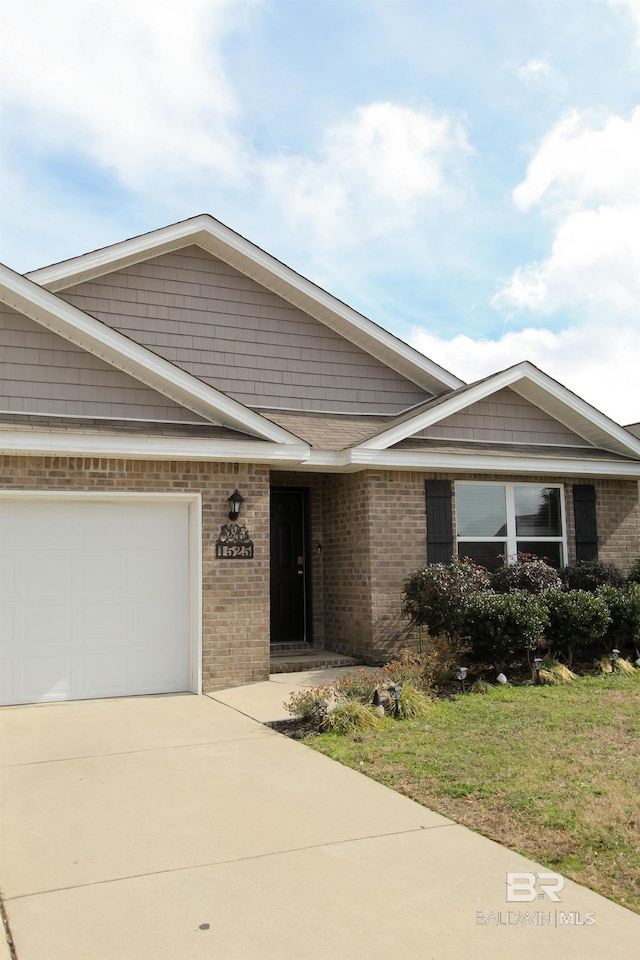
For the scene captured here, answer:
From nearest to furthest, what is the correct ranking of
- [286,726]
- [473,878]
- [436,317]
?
[473,878] → [286,726] → [436,317]

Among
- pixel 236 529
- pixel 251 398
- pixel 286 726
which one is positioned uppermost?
pixel 251 398

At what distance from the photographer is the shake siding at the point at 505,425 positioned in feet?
37.7

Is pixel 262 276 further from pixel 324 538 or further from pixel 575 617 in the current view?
pixel 575 617

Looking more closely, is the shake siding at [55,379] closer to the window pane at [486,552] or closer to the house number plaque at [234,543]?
the house number plaque at [234,543]

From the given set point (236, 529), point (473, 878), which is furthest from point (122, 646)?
point (473, 878)

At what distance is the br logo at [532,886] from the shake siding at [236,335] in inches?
335

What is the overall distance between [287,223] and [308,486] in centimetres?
425

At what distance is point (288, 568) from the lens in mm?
11828

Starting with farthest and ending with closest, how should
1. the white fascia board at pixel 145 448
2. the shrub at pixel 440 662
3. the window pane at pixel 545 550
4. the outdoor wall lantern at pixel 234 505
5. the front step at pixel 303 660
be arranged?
the window pane at pixel 545 550 < the front step at pixel 303 660 < the outdoor wall lantern at pixel 234 505 < the shrub at pixel 440 662 < the white fascia board at pixel 145 448

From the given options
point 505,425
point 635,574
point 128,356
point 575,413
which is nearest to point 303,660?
point 128,356

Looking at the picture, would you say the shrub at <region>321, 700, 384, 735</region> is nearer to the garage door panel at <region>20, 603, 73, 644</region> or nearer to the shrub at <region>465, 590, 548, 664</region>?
the shrub at <region>465, 590, 548, 664</region>

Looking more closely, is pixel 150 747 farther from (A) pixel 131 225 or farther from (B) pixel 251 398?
(A) pixel 131 225

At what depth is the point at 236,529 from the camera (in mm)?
9438

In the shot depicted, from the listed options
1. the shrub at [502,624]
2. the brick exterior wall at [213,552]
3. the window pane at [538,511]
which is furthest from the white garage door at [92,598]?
the window pane at [538,511]
